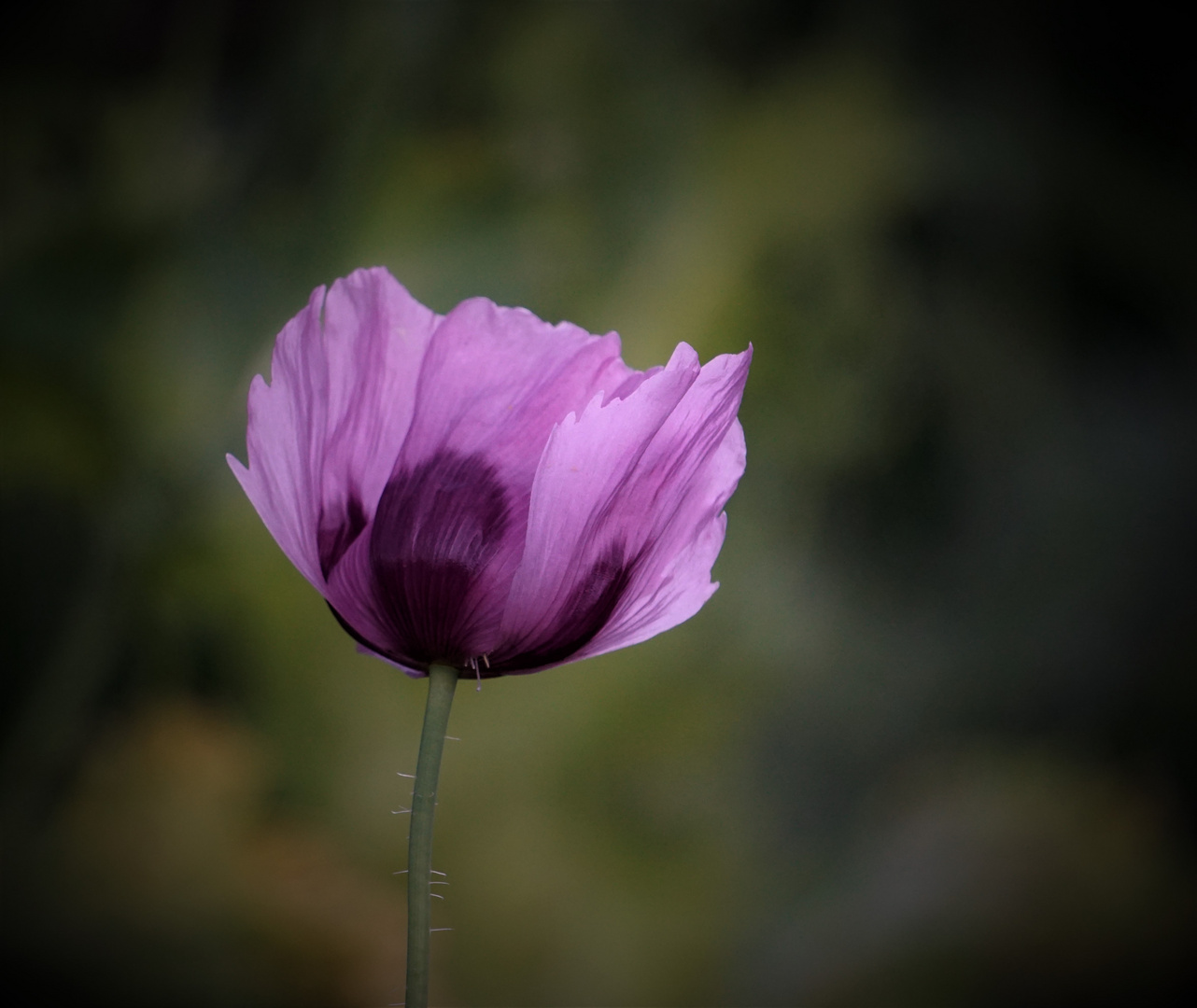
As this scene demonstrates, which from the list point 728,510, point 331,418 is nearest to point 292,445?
point 331,418

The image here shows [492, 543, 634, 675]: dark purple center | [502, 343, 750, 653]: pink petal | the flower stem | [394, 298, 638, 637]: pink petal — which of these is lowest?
the flower stem

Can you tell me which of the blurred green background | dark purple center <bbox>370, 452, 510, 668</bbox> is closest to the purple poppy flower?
dark purple center <bbox>370, 452, 510, 668</bbox>

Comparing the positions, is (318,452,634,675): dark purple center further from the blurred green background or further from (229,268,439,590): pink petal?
the blurred green background

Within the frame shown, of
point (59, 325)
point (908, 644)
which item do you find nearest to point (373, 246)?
point (59, 325)

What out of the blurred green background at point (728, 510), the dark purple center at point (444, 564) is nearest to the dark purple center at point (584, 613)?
the dark purple center at point (444, 564)

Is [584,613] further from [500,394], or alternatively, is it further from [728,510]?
[728,510]

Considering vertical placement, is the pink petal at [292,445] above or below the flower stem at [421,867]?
above

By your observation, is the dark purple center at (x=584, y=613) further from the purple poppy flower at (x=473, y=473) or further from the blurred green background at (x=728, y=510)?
the blurred green background at (x=728, y=510)
